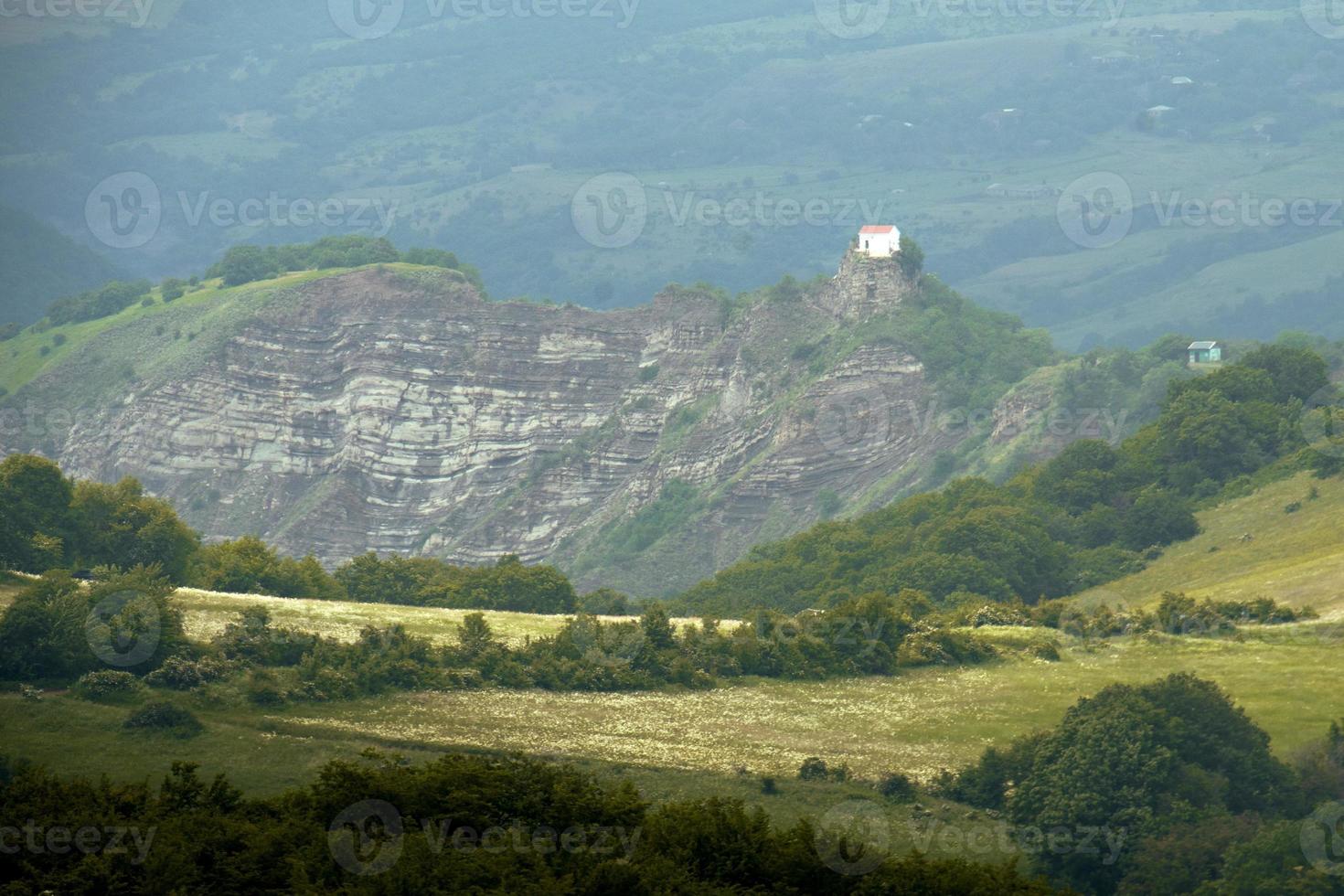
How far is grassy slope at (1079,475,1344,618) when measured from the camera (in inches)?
3322

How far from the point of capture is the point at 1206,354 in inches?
6737

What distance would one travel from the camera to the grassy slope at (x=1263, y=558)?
277ft

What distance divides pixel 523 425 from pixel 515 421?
871 mm

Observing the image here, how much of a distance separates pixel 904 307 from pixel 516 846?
12213 centimetres

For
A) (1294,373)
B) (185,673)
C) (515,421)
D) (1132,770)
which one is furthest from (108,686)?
(515,421)

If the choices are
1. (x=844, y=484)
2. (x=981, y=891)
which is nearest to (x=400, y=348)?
(x=844, y=484)

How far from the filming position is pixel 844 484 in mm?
160250

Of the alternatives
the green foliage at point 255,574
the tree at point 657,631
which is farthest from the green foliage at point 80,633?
the green foliage at point 255,574

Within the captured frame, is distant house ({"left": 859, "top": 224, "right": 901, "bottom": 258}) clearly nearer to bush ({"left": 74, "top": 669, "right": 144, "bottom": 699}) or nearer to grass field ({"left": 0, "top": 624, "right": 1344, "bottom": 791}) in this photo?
grass field ({"left": 0, "top": 624, "right": 1344, "bottom": 791})

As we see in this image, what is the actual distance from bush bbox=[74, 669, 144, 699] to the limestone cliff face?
8908 centimetres

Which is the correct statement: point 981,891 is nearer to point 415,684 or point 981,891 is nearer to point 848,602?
point 415,684

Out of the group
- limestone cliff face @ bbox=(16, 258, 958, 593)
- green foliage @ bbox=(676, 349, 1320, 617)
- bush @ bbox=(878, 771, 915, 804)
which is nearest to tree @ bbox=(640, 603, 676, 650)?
bush @ bbox=(878, 771, 915, 804)

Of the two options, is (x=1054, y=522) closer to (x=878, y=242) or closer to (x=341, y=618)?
(x=878, y=242)

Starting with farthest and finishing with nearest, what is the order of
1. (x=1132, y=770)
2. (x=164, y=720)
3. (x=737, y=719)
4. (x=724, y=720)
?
(x=737, y=719) < (x=724, y=720) < (x=164, y=720) < (x=1132, y=770)
